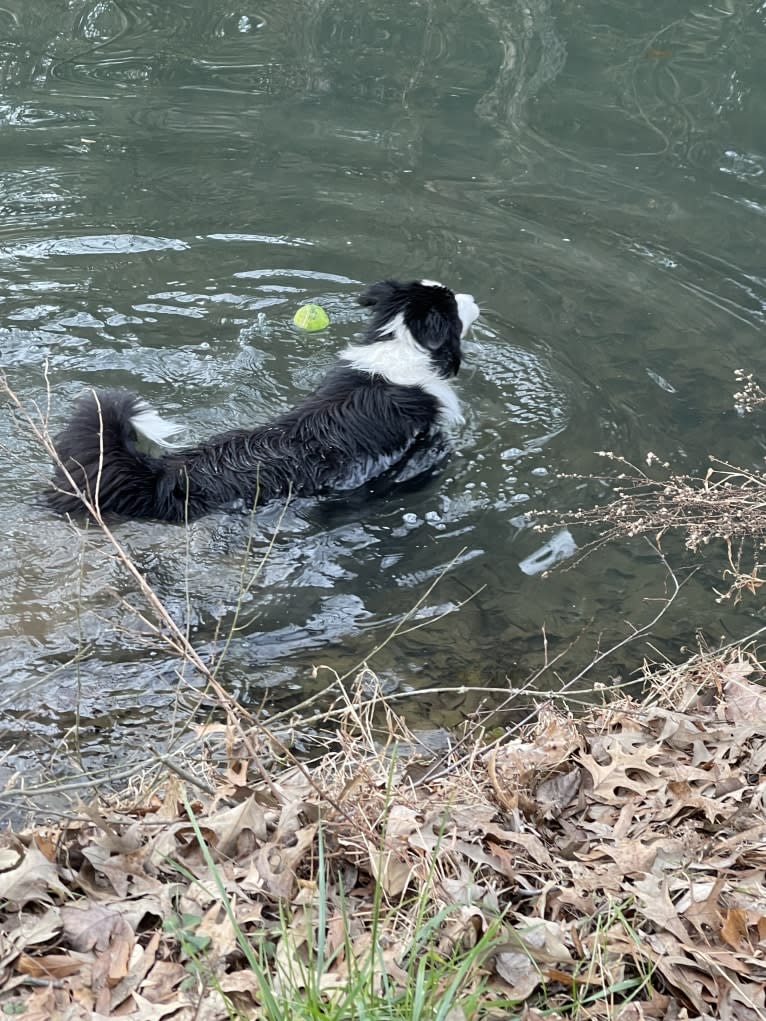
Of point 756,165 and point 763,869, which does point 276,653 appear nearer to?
point 763,869

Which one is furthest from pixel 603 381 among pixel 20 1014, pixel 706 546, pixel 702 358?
pixel 20 1014

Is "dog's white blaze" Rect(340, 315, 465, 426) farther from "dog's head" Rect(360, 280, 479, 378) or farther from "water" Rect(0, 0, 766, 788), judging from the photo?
"water" Rect(0, 0, 766, 788)

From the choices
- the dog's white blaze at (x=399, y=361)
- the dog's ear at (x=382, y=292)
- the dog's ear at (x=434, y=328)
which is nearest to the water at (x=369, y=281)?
the dog's white blaze at (x=399, y=361)

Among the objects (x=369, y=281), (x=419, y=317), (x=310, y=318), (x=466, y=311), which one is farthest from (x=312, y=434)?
(x=369, y=281)

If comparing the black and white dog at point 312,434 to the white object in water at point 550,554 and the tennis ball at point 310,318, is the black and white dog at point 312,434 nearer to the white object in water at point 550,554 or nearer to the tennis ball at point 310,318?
the tennis ball at point 310,318

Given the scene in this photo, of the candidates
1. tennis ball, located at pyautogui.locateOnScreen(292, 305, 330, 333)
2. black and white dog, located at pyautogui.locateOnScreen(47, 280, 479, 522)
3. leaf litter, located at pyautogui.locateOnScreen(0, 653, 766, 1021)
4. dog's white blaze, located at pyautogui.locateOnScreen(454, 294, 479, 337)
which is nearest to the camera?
leaf litter, located at pyautogui.locateOnScreen(0, 653, 766, 1021)

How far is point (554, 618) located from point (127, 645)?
177 centimetres

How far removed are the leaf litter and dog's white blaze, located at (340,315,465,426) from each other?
2569 millimetres

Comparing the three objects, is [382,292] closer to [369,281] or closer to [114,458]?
[369,281]

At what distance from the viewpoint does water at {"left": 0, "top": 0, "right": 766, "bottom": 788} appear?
4145mm

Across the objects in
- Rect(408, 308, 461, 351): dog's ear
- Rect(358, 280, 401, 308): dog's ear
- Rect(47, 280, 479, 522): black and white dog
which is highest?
Rect(358, 280, 401, 308): dog's ear

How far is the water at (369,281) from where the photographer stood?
4.14 metres

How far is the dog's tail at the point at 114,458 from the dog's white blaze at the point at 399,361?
124 cm

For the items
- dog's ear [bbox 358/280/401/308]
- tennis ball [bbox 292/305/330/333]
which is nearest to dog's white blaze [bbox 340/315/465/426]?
dog's ear [bbox 358/280/401/308]
